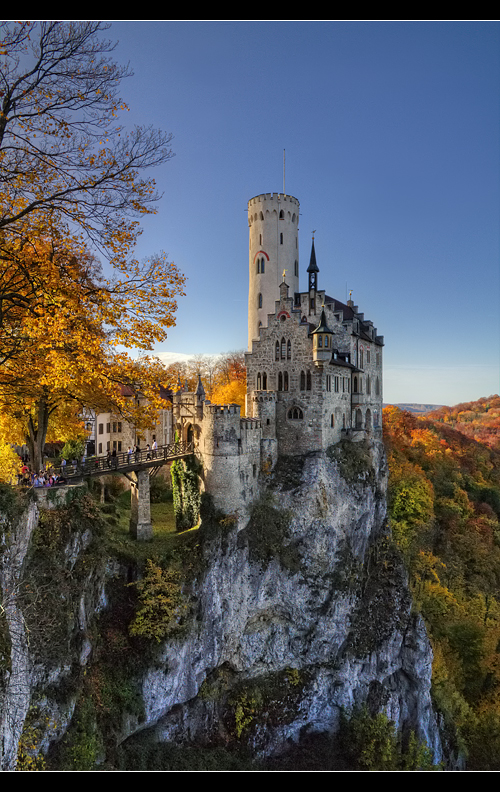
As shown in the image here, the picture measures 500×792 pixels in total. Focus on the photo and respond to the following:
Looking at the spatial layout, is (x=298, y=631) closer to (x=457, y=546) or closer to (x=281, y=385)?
(x=281, y=385)

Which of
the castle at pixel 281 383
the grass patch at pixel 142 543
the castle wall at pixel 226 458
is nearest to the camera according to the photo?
the grass patch at pixel 142 543

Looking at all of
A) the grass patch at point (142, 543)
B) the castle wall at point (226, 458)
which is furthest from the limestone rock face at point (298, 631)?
the grass patch at point (142, 543)

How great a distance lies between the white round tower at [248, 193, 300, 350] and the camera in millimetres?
30219

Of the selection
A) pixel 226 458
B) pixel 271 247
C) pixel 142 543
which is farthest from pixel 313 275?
pixel 142 543

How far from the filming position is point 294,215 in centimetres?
3062

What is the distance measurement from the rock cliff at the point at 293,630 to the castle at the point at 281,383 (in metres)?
1.57

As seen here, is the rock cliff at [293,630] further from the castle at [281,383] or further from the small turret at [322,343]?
the small turret at [322,343]

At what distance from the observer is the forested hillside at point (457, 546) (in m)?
29.1

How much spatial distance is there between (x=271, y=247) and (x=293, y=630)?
24453 millimetres

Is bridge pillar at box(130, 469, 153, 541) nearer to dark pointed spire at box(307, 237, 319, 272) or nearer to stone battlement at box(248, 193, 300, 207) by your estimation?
dark pointed spire at box(307, 237, 319, 272)

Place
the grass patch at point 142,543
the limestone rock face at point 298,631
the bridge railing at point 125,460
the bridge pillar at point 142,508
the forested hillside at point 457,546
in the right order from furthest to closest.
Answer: the forested hillside at point 457,546 → the bridge pillar at point 142,508 → the limestone rock face at point 298,631 → the grass patch at point 142,543 → the bridge railing at point 125,460

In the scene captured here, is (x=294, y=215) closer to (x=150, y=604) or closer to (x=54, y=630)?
(x=150, y=604)

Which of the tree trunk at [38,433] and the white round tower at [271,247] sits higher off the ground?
the white round tower at [271,247]
